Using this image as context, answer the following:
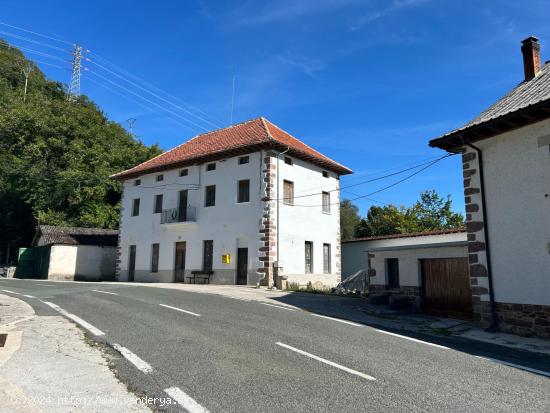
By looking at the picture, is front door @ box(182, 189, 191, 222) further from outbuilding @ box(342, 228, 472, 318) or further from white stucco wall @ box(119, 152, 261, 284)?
outbuilding @ box(342, 228, 472, 318)

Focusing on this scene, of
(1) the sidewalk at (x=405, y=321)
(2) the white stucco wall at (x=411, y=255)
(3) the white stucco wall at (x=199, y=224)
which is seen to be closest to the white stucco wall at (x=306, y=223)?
(3) the white stucco wall at (x=199, y=224)

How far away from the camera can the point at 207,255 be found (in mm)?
24625

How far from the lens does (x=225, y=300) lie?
1427 cm

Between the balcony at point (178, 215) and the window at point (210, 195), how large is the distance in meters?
0.96

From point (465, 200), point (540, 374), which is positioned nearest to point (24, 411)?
point (540, 374)

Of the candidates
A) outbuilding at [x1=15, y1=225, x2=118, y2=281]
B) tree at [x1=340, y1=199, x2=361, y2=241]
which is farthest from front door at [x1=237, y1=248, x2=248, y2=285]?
tree at [x1=340, y1=199, x2=361, y2=241]

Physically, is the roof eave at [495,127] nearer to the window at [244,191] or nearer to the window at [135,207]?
the window at [244,191]

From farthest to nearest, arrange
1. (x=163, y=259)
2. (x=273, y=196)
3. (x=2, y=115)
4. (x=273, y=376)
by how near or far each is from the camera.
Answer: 1. (x=2, y=115)
2. (x=163, y=259)
3. (x=273, y=196)
4. (x=273, y=376)

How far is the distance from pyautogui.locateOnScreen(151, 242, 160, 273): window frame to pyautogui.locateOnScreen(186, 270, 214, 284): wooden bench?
3.58 meters

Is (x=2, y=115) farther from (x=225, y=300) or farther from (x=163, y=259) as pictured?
(x=225, y=300)

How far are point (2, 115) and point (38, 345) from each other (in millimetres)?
43211

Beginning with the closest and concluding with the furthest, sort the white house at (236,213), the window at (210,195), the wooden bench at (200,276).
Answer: the white house at (236,213) < the wooden bench at (200,276) < the window at (210,195)

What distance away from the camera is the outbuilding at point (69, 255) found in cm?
3053

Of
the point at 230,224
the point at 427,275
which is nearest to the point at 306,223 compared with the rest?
the point at 230,224
